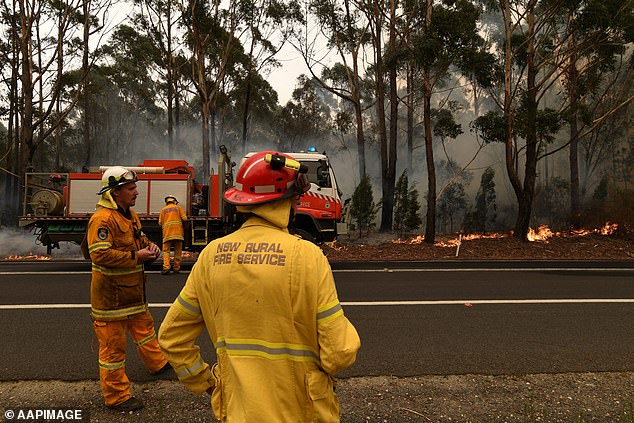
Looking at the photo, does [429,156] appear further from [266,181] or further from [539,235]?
[266,181]

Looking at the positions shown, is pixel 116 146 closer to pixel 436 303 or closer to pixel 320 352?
pixel 436 303

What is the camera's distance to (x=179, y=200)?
1095 cm

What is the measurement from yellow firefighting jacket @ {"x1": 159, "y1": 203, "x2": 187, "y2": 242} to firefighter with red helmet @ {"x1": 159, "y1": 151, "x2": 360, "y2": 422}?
8191mm

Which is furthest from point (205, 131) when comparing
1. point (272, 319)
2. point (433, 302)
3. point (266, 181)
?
point (272, 319)

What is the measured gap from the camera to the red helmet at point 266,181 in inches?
63.5

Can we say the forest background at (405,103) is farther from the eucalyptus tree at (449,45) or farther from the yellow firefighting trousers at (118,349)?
the yellow firefighting trousers at (118,349)

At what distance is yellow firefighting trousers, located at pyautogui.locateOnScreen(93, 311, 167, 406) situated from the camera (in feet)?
10.3

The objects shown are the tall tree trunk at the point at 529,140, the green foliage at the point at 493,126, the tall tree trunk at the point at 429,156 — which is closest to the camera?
the tall tree trunk at the point at 529,140

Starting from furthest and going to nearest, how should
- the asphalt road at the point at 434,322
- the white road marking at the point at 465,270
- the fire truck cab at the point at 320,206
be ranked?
the fire truck cab at the point at 320,206 < the white road marking at the point at 465,270 < the asphalt road at the point at 434,322

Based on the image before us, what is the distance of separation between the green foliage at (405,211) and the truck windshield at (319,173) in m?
10.6

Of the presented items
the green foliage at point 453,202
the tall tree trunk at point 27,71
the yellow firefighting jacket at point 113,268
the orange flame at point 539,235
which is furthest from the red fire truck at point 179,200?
the green foliage at point 453,202

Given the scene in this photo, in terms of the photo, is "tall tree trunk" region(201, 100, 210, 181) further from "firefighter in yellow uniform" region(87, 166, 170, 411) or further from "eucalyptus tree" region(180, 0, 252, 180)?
"firefighter in yellow uniform" region(87, 166, 170, 411)

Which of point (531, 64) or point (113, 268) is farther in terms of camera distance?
point (531, 64)

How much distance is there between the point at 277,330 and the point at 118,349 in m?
2.29
